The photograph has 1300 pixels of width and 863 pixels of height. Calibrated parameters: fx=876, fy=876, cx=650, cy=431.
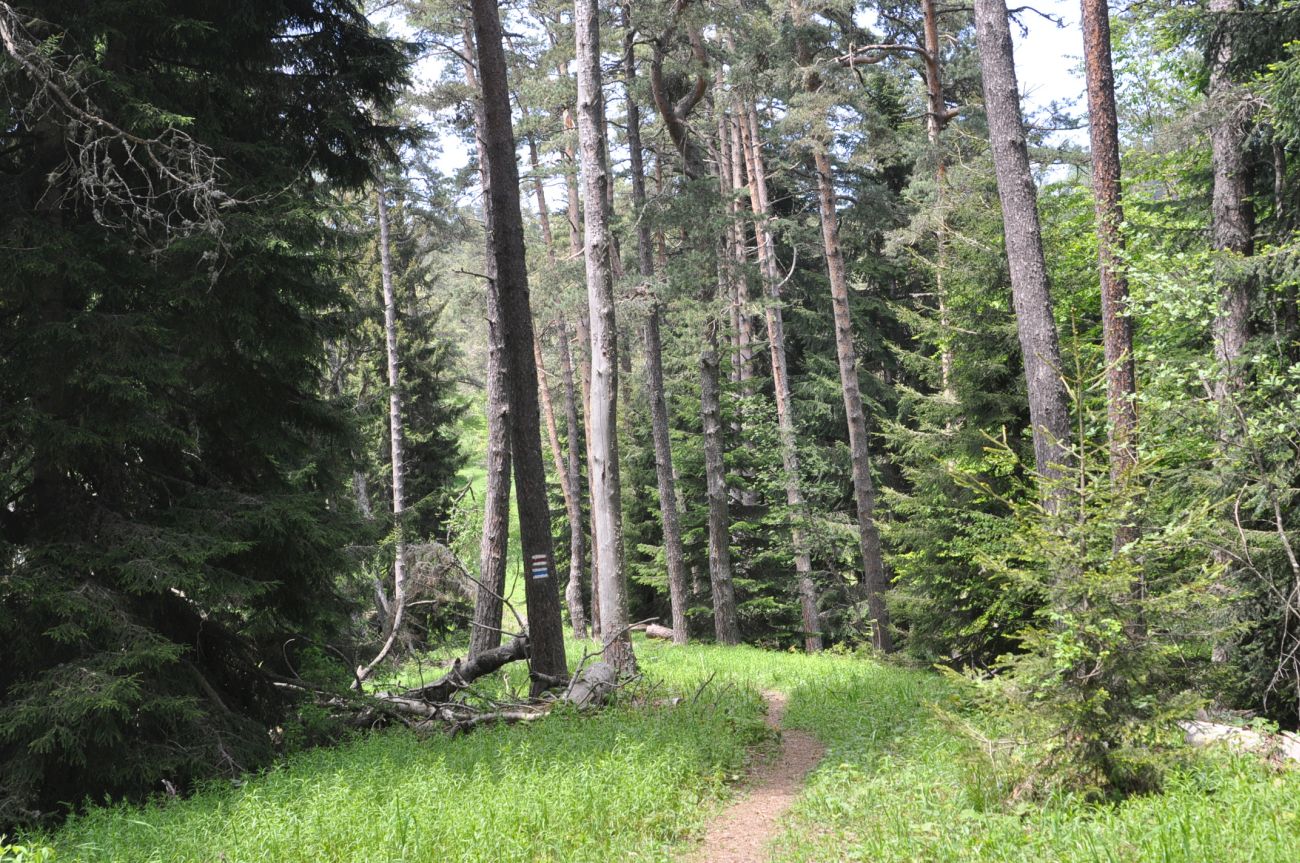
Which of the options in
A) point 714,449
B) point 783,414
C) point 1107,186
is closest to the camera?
point 1107,186

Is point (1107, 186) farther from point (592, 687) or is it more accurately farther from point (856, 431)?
point (856, 431)

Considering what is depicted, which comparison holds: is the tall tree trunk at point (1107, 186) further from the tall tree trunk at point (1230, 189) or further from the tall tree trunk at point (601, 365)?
the tall tree trunk at point (601, 365)

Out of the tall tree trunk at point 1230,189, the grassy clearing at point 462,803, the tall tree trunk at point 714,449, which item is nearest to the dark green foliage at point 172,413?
the grassy clearing at point 462,803

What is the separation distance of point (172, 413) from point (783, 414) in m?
15.1

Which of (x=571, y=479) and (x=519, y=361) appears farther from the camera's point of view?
(x=571, y=479)

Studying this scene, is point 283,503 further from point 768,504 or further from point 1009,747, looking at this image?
point 768,504

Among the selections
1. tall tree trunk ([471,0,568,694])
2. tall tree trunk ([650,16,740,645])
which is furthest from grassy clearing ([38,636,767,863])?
tall tree trunk ([650,16,740,645])

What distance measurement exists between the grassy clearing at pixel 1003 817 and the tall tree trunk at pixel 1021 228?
3467 millimetres

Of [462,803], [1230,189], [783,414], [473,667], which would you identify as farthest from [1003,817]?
[783,414]

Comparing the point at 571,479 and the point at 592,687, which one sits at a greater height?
the point at 571,479

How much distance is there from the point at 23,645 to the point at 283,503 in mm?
2266

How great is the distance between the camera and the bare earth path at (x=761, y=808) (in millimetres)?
5871

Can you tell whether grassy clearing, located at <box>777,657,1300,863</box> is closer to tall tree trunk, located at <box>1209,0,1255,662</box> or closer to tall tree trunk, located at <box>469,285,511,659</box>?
tall tree trunk, located at <box>1209,0,1255,662</box>

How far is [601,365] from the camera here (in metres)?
11.4
